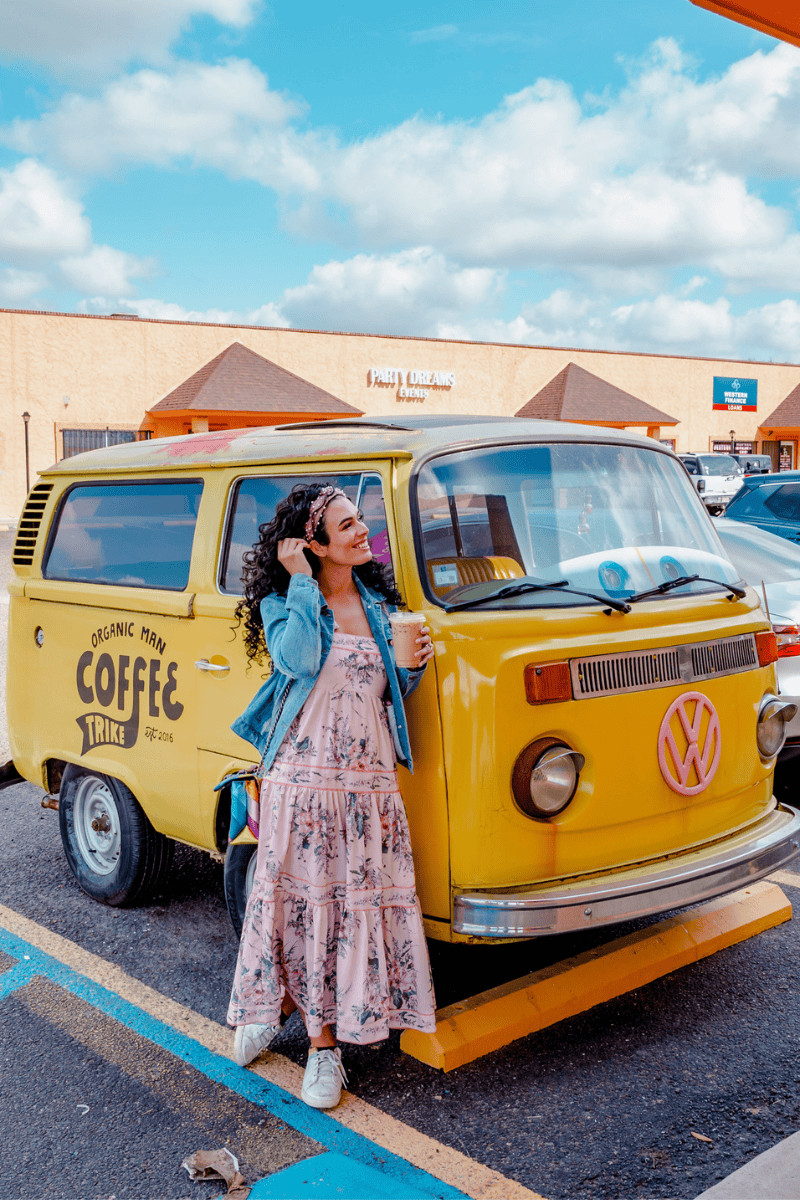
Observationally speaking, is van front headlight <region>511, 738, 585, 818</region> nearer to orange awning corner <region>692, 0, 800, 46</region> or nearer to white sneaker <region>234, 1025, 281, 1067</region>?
white sneaker <region>234, 1025, 281, 1067</region>

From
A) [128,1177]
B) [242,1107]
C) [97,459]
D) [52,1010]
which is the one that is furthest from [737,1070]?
[97,459]

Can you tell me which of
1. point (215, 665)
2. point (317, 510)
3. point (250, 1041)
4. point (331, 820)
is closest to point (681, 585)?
point (317, 510)

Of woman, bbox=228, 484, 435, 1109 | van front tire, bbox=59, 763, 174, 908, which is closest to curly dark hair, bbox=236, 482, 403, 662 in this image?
woman, bbox=228, 484, 435, 1109

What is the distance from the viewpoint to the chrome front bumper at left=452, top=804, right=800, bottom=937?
2.98 metres

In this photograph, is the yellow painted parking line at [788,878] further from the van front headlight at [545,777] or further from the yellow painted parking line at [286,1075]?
the yellow painted parking line at [286,1075]

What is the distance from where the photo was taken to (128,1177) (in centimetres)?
279

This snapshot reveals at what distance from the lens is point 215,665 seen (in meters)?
3.82

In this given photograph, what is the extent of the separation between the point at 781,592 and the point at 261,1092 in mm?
4270

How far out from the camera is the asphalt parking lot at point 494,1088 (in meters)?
2.81

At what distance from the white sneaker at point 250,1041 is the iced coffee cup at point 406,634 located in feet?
4.36

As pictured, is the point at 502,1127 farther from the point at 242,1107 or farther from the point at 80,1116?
the point at 80,1116

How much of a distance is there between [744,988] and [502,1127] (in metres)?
1.30

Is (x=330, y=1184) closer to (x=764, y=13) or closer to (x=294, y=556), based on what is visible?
(x=294, y=556)

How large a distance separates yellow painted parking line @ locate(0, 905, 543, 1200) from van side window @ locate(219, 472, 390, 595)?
1541 mm
